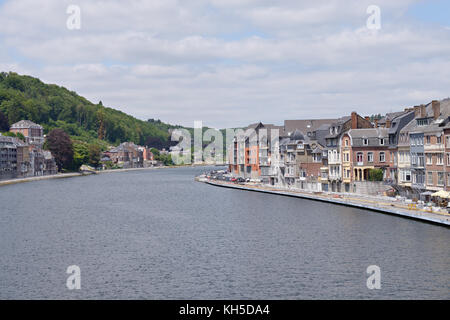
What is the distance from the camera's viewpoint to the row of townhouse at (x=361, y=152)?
82688mm

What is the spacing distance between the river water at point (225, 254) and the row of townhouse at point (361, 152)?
442 inches

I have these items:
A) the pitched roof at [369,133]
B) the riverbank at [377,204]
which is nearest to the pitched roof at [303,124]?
the riverbank at [377,204]

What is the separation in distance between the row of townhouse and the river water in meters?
11.2

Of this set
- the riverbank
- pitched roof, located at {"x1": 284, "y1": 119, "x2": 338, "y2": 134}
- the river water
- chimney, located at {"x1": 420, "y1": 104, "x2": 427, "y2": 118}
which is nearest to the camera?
the river water

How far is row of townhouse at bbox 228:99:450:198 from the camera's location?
8269cm

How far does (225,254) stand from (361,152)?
186 feet

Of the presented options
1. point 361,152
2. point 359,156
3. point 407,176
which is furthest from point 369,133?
point 407,176

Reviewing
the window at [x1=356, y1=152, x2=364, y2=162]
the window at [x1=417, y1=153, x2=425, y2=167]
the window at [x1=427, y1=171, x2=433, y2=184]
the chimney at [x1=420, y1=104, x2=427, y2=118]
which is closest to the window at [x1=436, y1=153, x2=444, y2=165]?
the window at [x1=427, y1=171, x2=433, y2=184]

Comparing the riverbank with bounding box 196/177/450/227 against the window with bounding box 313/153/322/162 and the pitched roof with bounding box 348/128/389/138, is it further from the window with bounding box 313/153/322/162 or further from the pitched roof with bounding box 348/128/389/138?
the pitched roof with bounding box 348/128/389/138

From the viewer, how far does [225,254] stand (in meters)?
57.0

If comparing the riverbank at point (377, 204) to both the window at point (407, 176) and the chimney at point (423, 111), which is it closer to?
the window at point (407, 176)

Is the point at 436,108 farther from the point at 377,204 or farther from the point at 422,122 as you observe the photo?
the point at 377,204

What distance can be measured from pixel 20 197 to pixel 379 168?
78.2 metres
